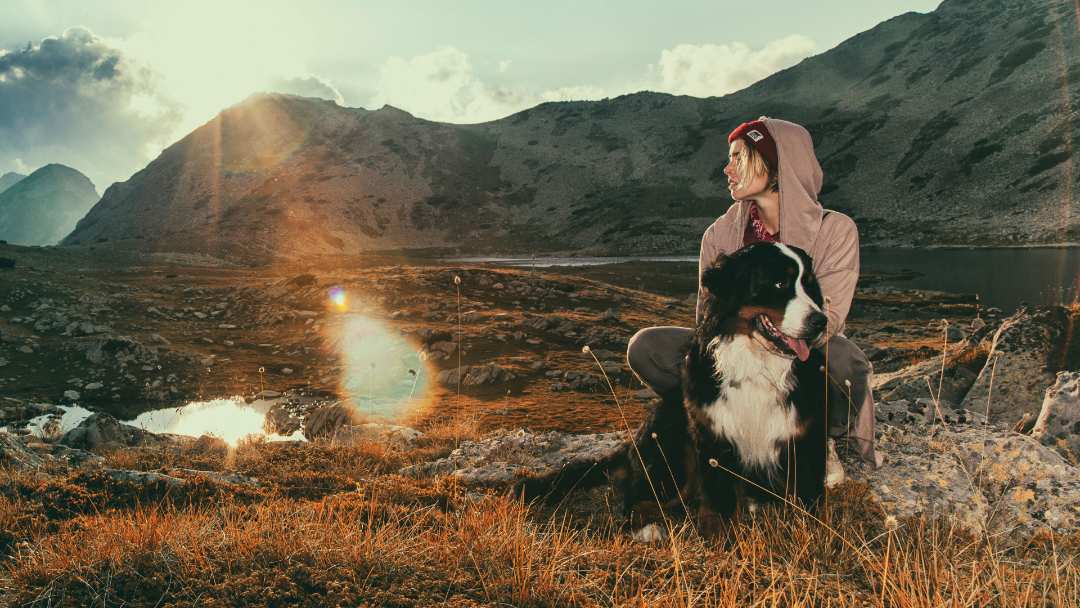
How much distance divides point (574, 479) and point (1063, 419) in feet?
13.8

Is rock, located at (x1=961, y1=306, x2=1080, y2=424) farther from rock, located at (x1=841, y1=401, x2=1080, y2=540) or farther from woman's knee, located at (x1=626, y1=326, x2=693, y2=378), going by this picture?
woman's knee, located at (x1=626, y1=326, x2=693, y2=378)

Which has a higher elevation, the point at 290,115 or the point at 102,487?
the point at 290,115

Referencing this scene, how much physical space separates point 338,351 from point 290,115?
141 meters

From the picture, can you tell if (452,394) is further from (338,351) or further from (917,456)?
(917,456)

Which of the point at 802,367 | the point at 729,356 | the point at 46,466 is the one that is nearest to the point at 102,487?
the point at 46,466

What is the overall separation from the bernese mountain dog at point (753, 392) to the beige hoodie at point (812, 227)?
0.24 meters

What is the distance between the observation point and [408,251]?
9588 centimetres

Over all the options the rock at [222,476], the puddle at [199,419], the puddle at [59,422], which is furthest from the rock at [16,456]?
the puddle at [199,419]

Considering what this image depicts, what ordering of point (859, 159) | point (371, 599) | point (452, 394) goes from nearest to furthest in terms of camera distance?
point (371, 599), point (452, 394), point (859, 159)

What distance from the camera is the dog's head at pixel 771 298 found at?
9.67ft

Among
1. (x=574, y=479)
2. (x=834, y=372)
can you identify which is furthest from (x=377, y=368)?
(x=834, y=372)

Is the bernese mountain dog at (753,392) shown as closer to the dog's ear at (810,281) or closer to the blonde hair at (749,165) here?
the dog's ear at (810,281)

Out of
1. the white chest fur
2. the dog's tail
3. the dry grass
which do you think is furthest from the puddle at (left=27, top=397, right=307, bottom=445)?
the white chest fur

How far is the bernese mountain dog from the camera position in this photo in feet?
9.91
